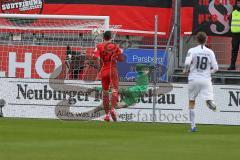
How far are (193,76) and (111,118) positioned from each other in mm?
4112

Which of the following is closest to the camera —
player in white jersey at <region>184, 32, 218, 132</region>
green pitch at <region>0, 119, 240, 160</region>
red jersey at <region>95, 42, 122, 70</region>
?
green pitch at <region>0, 119, 240, 160</region>

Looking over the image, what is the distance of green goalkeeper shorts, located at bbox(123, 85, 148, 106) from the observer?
2205 cm

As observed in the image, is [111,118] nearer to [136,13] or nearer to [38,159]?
[136,13]

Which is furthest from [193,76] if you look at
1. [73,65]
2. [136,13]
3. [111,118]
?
[136,13]

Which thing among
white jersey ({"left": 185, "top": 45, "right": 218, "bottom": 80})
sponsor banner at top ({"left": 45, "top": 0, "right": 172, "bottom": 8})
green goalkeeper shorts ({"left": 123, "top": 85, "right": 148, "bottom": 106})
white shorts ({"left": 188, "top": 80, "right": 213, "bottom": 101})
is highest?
sponsor banner at top ({"left": 45, "top": 0, "right": 172, "bottom": 8})

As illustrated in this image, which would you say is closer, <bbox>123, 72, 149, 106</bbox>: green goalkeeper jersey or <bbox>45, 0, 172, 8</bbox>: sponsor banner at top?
<bbox>123, 72, 149, 106</bbox>: green goalkeeper jersey

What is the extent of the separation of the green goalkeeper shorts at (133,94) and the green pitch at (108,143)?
3552mm

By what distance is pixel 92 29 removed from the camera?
23.0 meters

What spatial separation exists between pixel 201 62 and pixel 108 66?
2992mm

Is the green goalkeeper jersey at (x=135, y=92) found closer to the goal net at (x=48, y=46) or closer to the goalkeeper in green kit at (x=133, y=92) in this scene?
the goalkeeper in green kit at (x=133, y=92)

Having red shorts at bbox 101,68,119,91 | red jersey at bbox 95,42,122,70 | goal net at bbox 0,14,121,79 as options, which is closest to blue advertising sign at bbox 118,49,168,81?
goal net at bbox 0,14,121,79

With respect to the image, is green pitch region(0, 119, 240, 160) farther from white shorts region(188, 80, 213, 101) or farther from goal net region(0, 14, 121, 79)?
goal net region(0, 14, 121, 79)

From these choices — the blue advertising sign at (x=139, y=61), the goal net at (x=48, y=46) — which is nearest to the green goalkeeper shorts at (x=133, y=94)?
the blue advertising sign at (x=139, y=61)

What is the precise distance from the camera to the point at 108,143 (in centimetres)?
1346
